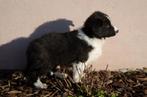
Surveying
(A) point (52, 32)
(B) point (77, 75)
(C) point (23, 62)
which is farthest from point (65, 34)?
(C) point (23, 62)

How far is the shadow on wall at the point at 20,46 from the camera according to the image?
24.7 feet

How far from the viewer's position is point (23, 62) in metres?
7.84

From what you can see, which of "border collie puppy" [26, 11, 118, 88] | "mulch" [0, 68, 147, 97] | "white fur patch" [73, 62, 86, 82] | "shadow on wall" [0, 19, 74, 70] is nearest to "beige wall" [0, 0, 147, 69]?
"shadow on wall" [0, 19, 74, 70]

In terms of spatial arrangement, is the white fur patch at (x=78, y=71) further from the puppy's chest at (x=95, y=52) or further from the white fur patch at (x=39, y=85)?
the white fur patch at (x=39, y=85)

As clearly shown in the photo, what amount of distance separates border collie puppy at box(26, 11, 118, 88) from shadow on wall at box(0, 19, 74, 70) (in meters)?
0.46

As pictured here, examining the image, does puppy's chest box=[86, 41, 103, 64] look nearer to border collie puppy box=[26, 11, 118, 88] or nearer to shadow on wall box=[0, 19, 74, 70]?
border collie puppy box=[26, 11, 118, 88]

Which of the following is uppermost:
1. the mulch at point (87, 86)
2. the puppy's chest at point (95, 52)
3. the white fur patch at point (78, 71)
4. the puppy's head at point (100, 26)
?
the puppy's head at point (100, 26)

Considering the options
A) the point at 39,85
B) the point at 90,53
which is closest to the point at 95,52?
the point at 90,53

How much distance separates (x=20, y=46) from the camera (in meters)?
7.70

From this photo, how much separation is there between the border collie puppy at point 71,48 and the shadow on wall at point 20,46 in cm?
46

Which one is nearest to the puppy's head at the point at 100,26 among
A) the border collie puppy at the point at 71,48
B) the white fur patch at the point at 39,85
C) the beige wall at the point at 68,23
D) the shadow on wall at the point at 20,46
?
the border collie puppy at the point at 71,48

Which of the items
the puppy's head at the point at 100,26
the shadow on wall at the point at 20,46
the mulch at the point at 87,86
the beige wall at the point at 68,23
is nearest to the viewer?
the puppy's head at the point at 100,26

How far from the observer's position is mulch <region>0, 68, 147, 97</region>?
698 cm

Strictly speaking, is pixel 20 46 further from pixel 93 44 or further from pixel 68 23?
pixel 93 44
